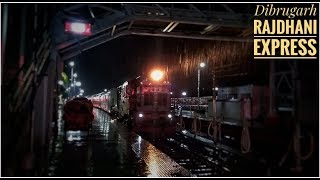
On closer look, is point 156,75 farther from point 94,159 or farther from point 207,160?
point 94,159

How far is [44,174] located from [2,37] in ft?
12.2

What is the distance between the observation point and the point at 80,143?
1540cm

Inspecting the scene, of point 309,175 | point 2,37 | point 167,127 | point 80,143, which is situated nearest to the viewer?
point 2,37

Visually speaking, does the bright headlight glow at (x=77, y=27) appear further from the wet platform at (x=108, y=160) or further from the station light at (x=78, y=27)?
the wet platform at (x=108, y=160)

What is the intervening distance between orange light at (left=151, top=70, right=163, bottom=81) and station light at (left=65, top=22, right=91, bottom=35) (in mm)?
7060

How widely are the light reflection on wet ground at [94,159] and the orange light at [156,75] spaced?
5.79 m

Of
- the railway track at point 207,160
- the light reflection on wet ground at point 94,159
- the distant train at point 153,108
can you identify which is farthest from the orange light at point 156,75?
the light reflection on wet ground at point 94,159

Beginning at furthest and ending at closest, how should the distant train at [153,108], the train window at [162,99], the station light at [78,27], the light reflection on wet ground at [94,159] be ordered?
the train window at [162,99]
the distant train at [153,108]
the station light at [78,27]
the light reflection on wet ground at [94,159]

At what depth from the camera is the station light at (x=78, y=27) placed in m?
13.9

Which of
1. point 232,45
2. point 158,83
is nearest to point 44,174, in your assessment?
point 158,83

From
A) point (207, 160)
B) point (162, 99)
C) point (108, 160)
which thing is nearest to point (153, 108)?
point (162, 99)

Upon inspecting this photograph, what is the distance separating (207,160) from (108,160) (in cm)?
335

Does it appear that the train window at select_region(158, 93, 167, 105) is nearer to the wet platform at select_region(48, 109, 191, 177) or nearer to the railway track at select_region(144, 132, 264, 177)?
the railway track at select_region(144, 132, 264, 177)

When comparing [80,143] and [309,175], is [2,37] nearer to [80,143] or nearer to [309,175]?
[80,143]
